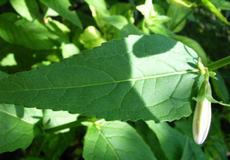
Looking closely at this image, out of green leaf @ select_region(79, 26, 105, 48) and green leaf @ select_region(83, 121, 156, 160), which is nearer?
green leaf @ select_region(83, 121, 156, 160)

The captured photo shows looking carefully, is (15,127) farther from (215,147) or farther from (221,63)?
(215,147)

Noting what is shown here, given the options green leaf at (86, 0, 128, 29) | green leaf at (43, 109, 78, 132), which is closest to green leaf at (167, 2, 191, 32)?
green leaf at (86, 0, 128, 29)

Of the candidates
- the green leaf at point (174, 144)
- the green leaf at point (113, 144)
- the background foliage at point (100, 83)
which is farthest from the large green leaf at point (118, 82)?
the green leaf at point (174, 144)

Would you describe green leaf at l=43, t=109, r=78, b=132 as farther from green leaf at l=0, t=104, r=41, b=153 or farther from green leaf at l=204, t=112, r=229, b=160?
green leaf at l=204, t=112, r=229, b=160

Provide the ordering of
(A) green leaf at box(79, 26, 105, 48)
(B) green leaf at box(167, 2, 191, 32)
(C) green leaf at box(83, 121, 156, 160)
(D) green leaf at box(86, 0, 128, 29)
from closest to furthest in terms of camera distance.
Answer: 1. (C) green leaf at box(83, 121, 156, 160)
2. (D) green leaf at box(86, 0, 128, 29)
3. (A) green leaf at box(79, 26, 105, 48)
4. (B) green leaf at box(167, 2, 191, 32)

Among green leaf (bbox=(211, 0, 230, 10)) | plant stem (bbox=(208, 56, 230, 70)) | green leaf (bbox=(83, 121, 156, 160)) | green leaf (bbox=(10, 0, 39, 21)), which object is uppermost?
green leaf (bbox=(10, 0, 39, 21))

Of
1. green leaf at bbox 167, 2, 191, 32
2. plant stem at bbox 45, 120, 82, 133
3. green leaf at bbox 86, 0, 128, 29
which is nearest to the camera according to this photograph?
plant stem at bbox 45, 120, 82, 133

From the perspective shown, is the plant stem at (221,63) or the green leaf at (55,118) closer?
the plant stem at (221,63)

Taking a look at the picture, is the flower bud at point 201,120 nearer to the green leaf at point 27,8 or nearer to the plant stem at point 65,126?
the plant stem at point 65,126
